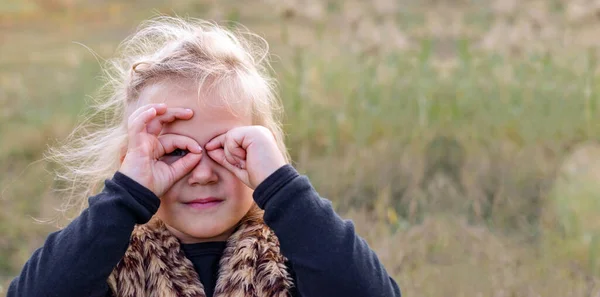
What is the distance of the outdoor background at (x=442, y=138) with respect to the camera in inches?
163

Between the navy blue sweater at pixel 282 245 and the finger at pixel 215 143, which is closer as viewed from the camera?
the navy blue sweater at pixel 282 245

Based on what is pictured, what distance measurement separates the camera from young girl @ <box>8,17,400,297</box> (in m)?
2.08

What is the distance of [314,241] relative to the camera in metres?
2.06

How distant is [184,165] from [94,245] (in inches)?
12.7

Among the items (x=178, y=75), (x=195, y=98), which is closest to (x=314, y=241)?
(x=195, y=98)

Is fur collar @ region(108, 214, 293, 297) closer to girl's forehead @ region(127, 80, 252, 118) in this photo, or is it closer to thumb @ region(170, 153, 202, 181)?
thumb @ region(170, 153, 202, 181)

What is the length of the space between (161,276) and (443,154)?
3.17 metres

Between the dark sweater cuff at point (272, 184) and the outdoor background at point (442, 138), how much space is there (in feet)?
4.85

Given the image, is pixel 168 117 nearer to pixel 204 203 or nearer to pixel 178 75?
pixel 178 75

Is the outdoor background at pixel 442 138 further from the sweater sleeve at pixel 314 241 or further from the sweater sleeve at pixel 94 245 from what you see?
the sweater sleeve at pixel 314 241

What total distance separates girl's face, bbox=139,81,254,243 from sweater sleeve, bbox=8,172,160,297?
0.12 metres

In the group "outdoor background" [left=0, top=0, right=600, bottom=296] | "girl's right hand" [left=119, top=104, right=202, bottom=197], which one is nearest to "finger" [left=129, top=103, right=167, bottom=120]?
"girl's right hand" [left=119, top=104, right=202, bottom=197]

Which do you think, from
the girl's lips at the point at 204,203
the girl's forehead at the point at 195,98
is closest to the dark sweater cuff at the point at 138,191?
the girl's lips at the point at 204,203

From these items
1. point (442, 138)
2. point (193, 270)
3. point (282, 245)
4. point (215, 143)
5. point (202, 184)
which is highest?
point (215, 143)
